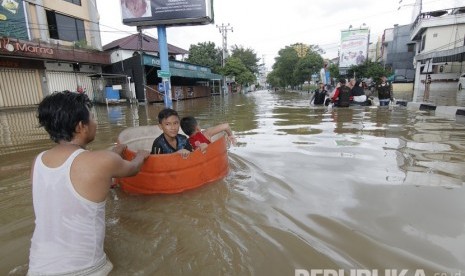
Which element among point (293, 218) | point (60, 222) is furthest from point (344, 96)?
point (60, 222)

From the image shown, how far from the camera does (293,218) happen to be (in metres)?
2.93

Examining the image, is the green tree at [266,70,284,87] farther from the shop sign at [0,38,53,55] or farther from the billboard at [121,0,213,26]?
the billboard at [121,0,213,26]

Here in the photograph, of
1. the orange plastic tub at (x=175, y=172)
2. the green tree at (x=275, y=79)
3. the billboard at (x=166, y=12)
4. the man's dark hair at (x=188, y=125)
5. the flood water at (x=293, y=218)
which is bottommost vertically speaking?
the flood water at (x=293, y=218)

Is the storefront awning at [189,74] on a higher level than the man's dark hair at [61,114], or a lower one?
higher

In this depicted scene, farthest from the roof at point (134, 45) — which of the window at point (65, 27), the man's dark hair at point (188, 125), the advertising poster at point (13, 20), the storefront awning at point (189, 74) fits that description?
the man's dark hair at point (188, 125)

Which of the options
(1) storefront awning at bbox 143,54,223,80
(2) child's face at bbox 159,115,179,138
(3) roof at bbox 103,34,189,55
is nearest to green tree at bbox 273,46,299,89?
(1) storefront awning at bbox 143,54,223,80

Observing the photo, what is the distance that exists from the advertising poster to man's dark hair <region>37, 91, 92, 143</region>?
18.2 meters

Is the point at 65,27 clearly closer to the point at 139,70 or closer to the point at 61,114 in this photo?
the point at 139,70

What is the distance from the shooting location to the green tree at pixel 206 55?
39625 mm

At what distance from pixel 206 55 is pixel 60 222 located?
4007 cm

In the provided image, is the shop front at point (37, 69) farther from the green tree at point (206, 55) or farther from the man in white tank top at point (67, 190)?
the green tree at point (206, 55)

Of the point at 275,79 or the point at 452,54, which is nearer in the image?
the point at 452,54

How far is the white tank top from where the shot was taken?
1.66 metres

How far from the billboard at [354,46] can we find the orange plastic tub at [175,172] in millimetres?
45720
